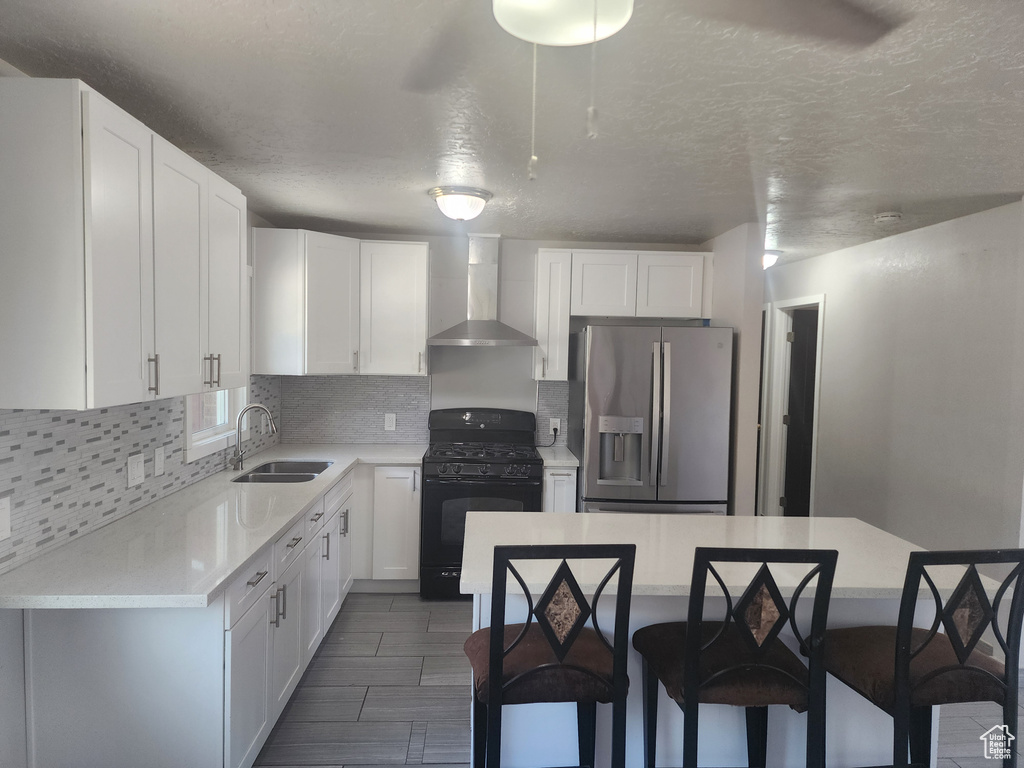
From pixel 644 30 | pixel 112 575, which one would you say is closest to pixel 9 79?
pixel 112 575

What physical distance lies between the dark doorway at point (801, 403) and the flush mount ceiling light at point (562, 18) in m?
4.59

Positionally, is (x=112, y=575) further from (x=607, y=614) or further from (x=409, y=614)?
(x=409, y=614)

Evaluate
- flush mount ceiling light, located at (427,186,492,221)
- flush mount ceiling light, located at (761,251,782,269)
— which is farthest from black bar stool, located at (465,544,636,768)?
flush mount ceiling light, located at (761,251,782,269)

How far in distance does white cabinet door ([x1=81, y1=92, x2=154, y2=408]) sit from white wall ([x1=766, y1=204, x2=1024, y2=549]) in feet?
12.0

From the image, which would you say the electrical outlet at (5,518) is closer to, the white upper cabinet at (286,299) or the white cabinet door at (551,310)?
the white upper cabinet at (286,299)

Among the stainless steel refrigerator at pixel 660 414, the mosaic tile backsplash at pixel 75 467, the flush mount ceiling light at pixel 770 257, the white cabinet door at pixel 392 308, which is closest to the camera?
the mosaic tile backsplash at pixel 75 467

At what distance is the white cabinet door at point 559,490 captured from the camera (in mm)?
3840

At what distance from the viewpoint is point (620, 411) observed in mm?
3609

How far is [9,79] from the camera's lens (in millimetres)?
1535

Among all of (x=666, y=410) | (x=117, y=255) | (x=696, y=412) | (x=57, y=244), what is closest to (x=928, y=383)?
(x=696, y=412)

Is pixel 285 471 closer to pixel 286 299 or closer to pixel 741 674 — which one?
pixel 286 299

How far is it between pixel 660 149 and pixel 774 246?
94.9 inches

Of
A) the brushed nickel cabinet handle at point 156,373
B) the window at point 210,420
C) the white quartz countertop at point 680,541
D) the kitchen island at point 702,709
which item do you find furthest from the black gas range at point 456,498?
the brushed nickel cabinet handle at point 156,373

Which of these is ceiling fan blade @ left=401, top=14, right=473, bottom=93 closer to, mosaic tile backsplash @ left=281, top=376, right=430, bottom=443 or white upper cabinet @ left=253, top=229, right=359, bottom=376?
white upper cabinet @ left=253, top=229, right=359, bottom=376
